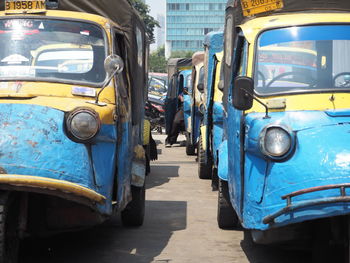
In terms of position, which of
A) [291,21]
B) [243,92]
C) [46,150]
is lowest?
[46,150]

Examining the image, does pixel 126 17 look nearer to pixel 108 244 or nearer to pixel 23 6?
pixel 23 6

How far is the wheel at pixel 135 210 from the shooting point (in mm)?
8352

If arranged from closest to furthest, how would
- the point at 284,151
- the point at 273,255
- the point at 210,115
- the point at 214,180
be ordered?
1. the point at 284,151
2. the point at 273,255
3. the point at 214,180
4. the point at 210,115

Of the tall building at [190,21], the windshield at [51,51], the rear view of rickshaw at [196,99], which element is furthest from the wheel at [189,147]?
the tall building at [190,21]

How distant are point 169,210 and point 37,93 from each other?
12.2ft

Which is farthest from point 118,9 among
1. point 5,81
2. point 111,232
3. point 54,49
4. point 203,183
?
point 203,183

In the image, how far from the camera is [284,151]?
18.4ft

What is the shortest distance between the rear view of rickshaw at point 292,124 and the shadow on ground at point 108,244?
43.6 inches

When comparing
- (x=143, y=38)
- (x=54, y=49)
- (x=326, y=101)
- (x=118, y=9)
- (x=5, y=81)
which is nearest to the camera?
(x=326, y=101)

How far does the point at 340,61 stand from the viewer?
6.55m

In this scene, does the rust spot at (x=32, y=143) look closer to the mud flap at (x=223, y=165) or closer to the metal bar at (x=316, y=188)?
the metal bar at (x=316, y=188)

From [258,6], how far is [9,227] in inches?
123

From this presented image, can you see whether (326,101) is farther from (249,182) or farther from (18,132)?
(18,132)

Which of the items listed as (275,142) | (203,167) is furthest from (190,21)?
(275,142)
